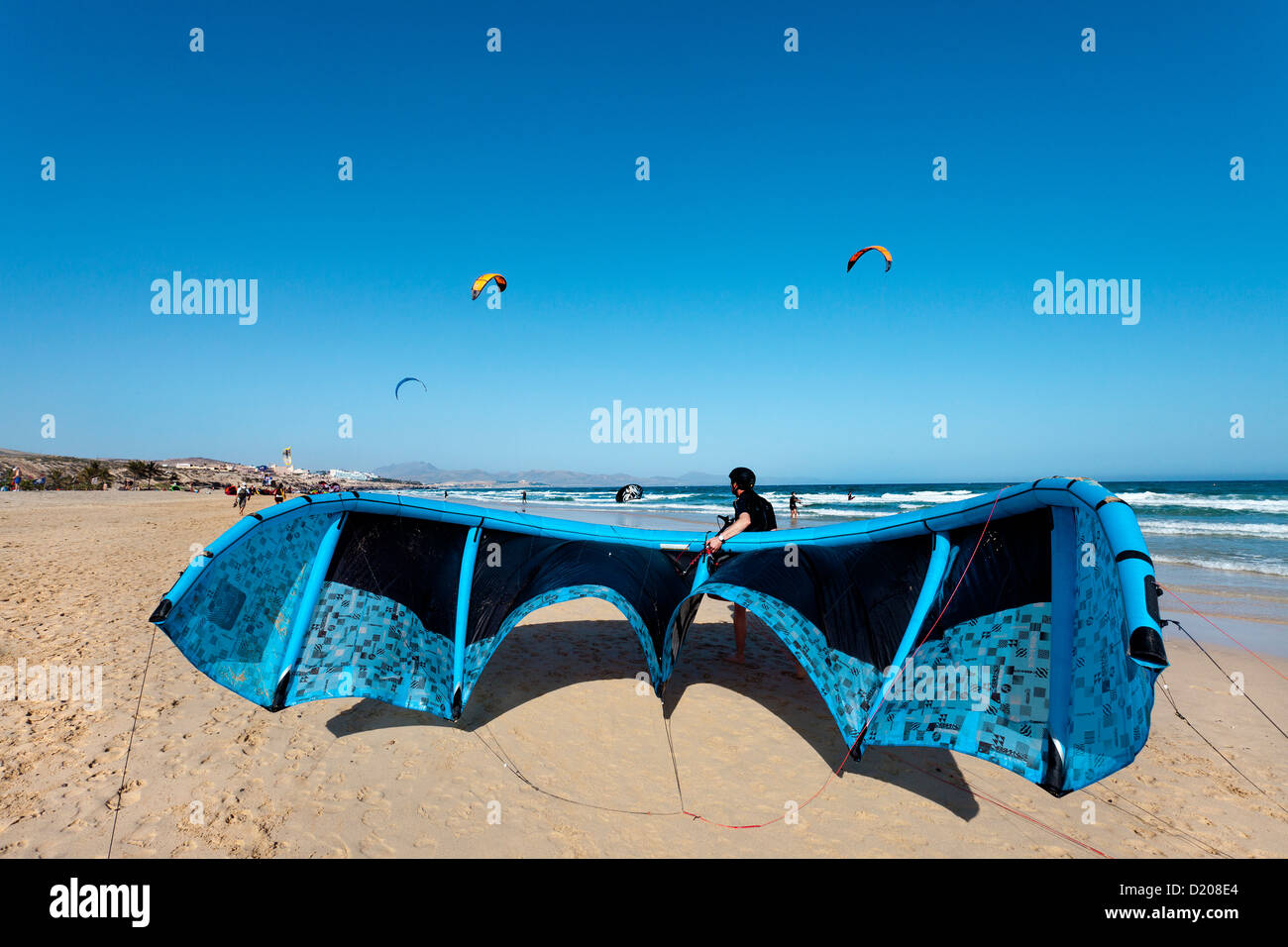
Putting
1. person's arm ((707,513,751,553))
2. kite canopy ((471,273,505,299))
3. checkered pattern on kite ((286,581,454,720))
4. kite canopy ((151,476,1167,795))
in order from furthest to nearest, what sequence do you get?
kite canopy ((471,273,505,299)) → person's arm ((707,513,751,553)) → checkered pattern on kite ((286,581,454,720)) → kite canopy ((151,476,1167,795))

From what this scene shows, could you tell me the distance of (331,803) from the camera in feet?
12.7

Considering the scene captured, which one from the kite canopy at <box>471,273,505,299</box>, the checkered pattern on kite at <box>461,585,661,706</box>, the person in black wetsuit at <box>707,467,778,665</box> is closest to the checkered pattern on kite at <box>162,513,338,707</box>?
the checkered pattern on kite at <box>461,585,661,706</box>

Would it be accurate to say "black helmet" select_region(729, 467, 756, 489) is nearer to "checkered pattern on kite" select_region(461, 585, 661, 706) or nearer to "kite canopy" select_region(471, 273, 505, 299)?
"checkered pattern on kite" select_region(461, 585, 661, 706)

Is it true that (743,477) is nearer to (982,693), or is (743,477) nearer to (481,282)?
(982,693)

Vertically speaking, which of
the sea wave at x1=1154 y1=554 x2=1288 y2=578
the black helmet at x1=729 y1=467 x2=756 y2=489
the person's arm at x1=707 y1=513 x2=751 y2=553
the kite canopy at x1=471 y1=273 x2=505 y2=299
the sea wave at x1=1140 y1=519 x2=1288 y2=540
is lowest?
the sea wave at x1=1140 y1=519 x2=1288 y2=540

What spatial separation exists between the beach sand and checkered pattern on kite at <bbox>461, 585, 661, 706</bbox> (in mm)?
637

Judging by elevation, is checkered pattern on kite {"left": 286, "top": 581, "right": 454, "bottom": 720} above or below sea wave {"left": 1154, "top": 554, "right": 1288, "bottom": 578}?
above

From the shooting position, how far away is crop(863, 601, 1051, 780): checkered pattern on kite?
3.32 meters

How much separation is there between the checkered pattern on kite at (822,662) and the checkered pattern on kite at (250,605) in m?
3.47

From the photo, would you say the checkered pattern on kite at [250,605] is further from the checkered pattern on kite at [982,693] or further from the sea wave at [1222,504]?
the sea wave at [1222,504]

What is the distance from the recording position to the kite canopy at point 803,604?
3064 millimetres

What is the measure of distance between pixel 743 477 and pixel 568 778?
11.1ft
